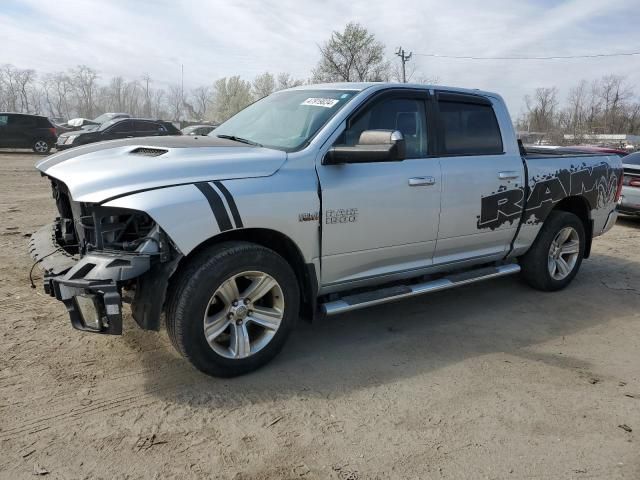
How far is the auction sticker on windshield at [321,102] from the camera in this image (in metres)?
3.88

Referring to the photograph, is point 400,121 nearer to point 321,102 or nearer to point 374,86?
point 374,86

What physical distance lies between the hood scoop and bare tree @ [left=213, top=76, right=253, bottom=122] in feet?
245

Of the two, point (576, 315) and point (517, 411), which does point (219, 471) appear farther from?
point (576, 315)

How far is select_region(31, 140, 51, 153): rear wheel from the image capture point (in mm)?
21172

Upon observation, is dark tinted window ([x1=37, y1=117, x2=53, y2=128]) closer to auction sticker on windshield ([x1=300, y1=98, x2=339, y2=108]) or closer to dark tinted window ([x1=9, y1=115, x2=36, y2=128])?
dark tinted window ([x1=9, y1=115, x2=36, y2=128])

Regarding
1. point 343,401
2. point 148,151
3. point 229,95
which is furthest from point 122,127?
point 229,95

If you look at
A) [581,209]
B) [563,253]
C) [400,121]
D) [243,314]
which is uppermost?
[400,121]

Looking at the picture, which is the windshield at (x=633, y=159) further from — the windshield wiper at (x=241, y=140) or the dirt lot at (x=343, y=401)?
the windshield wiper at (x=241, y=140)

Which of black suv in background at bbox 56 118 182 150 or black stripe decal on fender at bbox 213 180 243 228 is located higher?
black suv in background at bbox 56 118 182 150

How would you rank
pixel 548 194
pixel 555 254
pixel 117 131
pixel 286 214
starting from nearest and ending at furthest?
pixel 286 214 < pixel 548 194 < pixel 555 254 < pixel 117 131

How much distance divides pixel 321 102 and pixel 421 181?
98cm

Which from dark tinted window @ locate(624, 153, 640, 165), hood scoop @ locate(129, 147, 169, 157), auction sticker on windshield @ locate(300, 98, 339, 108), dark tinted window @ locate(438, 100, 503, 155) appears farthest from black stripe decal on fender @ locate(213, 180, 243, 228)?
dark tinted window @ locate(624, 153, 640, 165)

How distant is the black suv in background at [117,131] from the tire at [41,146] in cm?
254

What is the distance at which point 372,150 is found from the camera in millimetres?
3393
